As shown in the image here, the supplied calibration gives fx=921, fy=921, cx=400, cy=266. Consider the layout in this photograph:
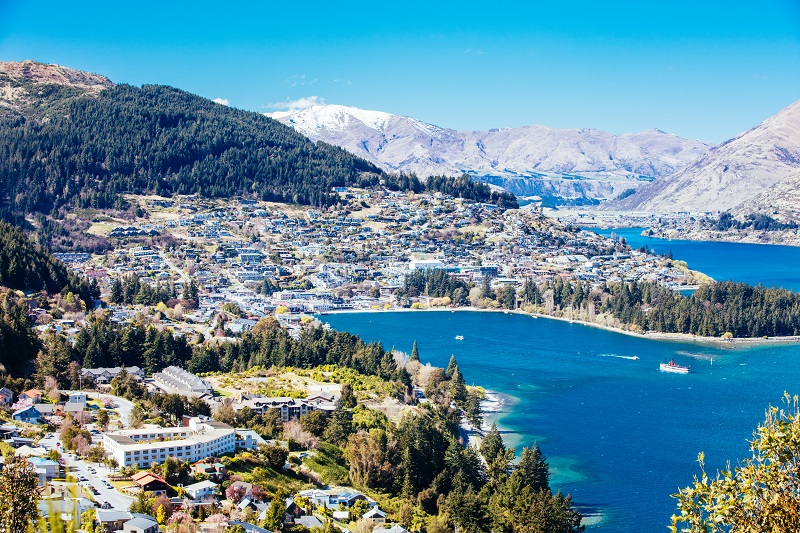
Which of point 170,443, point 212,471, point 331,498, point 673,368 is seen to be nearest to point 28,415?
point 170,443

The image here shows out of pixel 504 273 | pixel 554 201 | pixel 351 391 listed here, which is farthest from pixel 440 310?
pixel 554 201

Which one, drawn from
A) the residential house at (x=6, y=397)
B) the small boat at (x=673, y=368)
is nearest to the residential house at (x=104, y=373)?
the residential house at (x=6, y=397)

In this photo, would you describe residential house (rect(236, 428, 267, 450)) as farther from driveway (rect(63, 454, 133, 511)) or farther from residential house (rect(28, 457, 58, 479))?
residential house (rect(28, 457, 58, 479))

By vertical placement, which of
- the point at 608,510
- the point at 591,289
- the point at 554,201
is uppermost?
the point at 554,201

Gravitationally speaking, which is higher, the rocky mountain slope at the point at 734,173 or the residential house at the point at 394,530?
the rocky mountain slope at the point at 734,173

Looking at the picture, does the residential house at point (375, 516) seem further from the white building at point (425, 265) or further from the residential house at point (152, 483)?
the white building at point (425, 265)

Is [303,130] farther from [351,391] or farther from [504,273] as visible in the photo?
[351,391]
